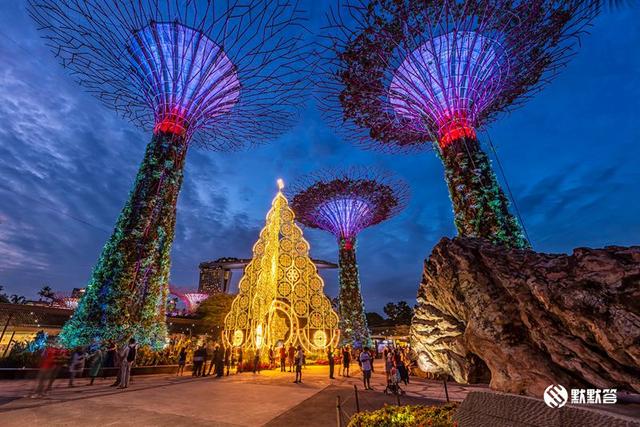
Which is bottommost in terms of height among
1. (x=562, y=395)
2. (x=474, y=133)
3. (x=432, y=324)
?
(x=562, y=395)

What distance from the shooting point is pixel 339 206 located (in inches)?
1013

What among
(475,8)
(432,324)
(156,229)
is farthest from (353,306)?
(475,8)

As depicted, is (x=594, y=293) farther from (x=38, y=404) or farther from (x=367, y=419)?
(x=38, y=404)

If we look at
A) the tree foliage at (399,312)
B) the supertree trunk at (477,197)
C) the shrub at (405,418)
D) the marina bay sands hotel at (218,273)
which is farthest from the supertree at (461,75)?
the marina bay sands hotel at (218,273)

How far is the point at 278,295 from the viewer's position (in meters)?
12.8

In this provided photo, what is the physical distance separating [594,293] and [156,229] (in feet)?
41.1

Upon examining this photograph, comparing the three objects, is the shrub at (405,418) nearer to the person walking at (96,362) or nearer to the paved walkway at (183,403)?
the paved walkway at (183,403)

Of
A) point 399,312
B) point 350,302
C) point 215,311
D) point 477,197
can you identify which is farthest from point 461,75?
point 399,312

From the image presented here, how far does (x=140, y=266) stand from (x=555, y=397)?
39.6ft

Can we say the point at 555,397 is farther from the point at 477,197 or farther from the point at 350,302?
the point at 350,302

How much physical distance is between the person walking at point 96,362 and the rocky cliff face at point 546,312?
9.78m

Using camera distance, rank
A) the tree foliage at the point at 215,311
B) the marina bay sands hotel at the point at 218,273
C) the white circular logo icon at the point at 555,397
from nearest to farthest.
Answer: the white circular logo icon at the point at 555,397
the tree foliage at the point at 215,311
the marina bay sands hotel at the point at 218,273

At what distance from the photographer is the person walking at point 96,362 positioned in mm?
8732

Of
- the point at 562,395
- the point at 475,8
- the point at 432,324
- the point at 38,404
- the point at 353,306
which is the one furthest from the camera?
the point at 353,306
